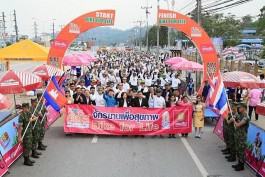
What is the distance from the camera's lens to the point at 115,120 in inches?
417

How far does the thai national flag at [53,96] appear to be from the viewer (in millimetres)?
9297

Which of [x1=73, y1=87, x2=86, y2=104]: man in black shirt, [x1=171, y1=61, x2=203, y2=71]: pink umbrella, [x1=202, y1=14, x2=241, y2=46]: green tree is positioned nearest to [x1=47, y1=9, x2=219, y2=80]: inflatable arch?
[x1=171, y1=61, x2=203, y2=71]: pink umbrella

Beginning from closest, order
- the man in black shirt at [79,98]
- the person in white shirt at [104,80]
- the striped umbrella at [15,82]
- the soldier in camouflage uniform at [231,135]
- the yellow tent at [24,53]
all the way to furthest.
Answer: the soldier in camouflage uniform at [231,135], the striped umbrella at [15,82], the man in black shirt at [79,98], the yellow tent at [24,53], the person in white shirt at [104,80]

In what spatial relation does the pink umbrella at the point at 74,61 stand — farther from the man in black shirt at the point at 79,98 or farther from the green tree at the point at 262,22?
the green tree at the point at 262,22

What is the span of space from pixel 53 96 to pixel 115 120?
87.4 inches

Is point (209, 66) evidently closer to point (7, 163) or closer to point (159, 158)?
point (159, 158)

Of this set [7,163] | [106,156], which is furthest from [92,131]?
[7,163]

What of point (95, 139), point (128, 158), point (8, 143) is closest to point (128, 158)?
point (128, 158)

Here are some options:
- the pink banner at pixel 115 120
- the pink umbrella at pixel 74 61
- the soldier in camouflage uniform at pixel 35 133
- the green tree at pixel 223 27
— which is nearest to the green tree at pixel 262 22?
the green tree at pixel 223 27

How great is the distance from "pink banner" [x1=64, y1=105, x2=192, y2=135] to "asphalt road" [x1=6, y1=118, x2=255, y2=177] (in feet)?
0.86

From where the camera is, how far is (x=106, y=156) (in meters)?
8.90

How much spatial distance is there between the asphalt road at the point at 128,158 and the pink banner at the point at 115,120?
10.3 inches

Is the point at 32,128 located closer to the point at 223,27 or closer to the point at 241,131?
the point at 241,131

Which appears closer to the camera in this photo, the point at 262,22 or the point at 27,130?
the point at 27,130
